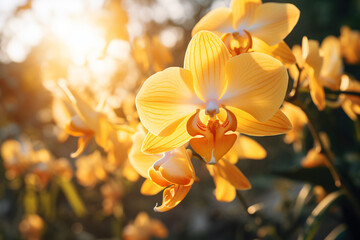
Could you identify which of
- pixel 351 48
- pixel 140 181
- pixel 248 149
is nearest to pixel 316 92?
pixel 248 149

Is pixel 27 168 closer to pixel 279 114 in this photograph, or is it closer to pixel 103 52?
pixel 103 52

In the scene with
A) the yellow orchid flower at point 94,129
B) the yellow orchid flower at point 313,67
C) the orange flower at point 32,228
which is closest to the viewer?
the yellow orchid flower at point 313,67

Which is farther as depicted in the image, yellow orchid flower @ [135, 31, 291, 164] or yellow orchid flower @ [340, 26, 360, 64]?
yellow orchid flower @ [340, 26, 360, 64]

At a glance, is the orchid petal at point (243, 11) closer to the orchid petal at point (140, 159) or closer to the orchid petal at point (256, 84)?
the orchid petal at point (256, 84)

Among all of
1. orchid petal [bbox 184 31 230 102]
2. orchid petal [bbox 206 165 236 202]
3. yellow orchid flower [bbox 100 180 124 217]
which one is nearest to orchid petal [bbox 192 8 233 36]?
orchid petal [bbox 184 31 230 102]

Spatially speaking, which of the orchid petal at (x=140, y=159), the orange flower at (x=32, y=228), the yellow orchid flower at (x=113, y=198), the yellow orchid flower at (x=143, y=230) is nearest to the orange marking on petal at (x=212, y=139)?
the orchid petal at (x=140, y=159)

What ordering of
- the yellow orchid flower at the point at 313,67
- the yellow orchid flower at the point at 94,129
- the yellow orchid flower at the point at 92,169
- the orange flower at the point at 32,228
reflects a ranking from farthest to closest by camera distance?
the yellow orchid flower at the point at 92,169
the orange flower at the point at 32,228
the yellow orchid flower at the point at 94,129
the yellow orchid flower at the point at 313,67

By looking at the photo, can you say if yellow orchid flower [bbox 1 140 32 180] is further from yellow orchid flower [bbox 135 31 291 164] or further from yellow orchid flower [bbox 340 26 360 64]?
yellow orchid flower [bbox 340 26 360 64]
